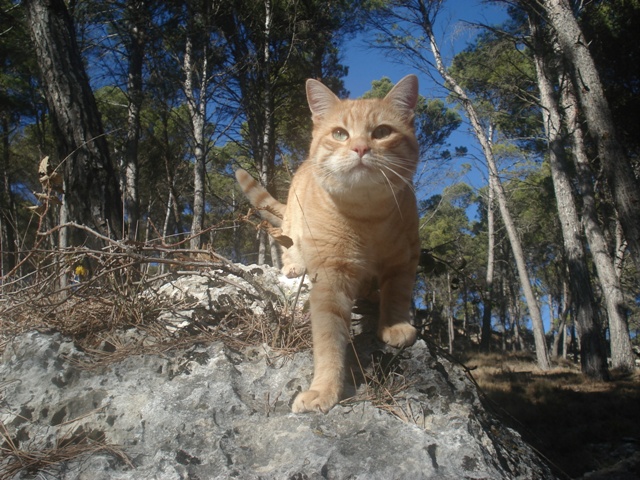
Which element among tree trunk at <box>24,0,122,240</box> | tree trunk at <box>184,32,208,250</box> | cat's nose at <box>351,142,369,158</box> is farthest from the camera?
tree trunk at <box>184,32,208,250</box>

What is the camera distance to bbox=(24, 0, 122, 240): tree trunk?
3170 mm

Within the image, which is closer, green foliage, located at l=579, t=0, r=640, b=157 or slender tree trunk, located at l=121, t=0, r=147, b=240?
slender tree trunk, located at l=121, t=0, r=147, b=240

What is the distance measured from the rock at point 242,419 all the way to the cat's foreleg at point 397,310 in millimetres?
73

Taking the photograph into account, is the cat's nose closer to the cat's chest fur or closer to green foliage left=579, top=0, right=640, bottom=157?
the cat's chest fur

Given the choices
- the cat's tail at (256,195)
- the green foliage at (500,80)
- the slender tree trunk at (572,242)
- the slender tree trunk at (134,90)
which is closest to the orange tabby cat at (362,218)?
the cat's tail at (256,195)

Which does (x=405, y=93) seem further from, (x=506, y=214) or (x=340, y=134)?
(x=506, y=214)

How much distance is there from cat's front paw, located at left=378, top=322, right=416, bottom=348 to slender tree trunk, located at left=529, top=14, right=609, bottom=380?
865 cm

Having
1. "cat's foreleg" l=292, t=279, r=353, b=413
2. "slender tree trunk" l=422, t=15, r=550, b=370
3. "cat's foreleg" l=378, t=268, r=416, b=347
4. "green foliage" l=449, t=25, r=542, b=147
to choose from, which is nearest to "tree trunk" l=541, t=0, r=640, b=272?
"cat's foreleg" l=378, t=268, r=416, b=347

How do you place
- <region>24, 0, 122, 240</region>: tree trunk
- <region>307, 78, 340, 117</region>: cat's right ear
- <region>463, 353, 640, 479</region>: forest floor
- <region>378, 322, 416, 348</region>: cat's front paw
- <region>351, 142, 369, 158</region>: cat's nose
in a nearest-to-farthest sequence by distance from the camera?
<region>378, 322, 416, 348</region>: cat's front paw < <region>351, 142, 369, 158</region>: cat's nose < <region>307, 78, 340, 117</region>: cat's right ear < <region>24, 0, 122, 240</region>: tree trunk < <region>463, 353, 640, 479</region>: forest floor

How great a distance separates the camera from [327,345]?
6.14ft

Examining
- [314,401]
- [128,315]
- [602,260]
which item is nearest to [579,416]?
[602,260]

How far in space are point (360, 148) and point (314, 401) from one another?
1.22 metres

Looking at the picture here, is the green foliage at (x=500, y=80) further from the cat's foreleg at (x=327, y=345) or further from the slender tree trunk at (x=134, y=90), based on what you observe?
the cat's foreleg at (x=327, y=345)

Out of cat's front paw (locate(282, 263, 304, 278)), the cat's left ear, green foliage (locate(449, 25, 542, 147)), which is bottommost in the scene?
cat's front paw (locate(282, 263, 304, 278))
